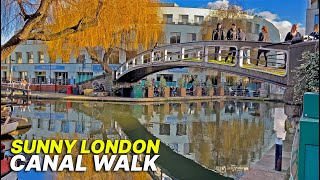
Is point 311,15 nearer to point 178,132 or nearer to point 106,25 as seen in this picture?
point 178,132

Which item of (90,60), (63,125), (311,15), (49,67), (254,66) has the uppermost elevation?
(311,15)

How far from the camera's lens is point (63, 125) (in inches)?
466

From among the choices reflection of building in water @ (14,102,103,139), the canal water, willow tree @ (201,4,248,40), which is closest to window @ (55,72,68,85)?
willow tree @ (201,4,248,40)

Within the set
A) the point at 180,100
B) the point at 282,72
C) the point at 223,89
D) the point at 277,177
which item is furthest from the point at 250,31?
the point at 277,177

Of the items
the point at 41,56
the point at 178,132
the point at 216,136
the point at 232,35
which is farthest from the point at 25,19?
the point at 41,56

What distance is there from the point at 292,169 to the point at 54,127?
850cm

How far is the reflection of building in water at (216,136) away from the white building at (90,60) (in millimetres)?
18207

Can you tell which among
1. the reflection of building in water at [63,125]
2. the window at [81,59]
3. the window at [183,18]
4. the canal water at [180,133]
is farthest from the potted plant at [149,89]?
the window at [183,18]

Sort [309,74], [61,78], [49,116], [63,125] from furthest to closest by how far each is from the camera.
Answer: [61,78], [49,116], [63,125], [309,74]

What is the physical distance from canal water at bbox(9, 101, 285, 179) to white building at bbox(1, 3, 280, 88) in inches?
653

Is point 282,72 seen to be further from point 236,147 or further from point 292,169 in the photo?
point 292,169

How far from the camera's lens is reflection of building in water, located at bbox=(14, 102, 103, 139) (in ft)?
32.0

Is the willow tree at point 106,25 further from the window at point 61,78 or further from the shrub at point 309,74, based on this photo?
the shrub at point 309,74

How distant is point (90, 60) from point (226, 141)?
25.9 m
